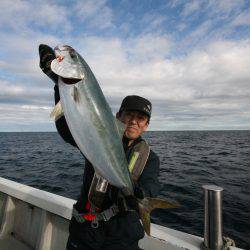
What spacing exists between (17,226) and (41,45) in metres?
4.64

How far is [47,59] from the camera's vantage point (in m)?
3.04

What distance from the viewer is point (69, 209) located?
4.85 meters

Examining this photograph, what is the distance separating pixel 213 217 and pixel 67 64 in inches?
105

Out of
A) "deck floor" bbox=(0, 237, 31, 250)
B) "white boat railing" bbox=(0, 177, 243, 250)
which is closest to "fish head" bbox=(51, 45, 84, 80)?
"white boat railing" bbox=(0, 177, 243, 250)

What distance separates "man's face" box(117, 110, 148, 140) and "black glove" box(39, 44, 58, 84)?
1109 mm

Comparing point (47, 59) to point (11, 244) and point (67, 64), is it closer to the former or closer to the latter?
point (67, 64)

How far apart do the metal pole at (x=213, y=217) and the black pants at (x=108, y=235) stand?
98cm

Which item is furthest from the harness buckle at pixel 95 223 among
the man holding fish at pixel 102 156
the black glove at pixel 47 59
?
the black glove at pixel 47 59

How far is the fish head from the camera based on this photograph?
2480 millimetres

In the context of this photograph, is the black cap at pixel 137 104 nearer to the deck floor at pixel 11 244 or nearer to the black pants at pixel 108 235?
the black pants at pixel 108 235

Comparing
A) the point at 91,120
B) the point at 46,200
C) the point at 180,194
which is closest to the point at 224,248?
the point at 91,120

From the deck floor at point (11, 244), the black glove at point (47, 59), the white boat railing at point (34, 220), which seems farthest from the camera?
the deck floor at point (11, 244)

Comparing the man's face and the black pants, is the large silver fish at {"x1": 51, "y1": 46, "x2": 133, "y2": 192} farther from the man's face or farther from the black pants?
the man's face

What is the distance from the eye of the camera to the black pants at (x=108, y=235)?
10.2ft
